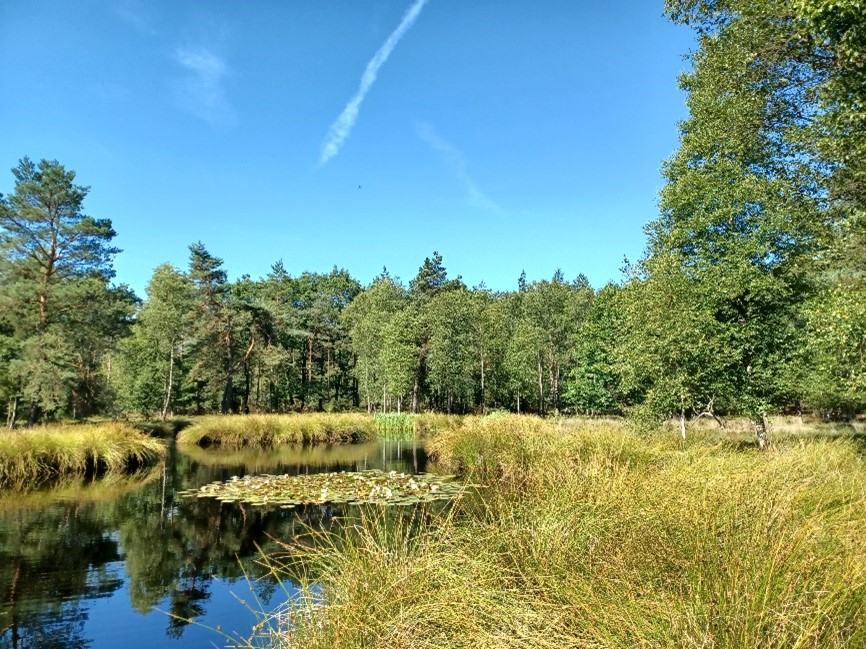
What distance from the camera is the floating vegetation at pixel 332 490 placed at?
11.2 metres

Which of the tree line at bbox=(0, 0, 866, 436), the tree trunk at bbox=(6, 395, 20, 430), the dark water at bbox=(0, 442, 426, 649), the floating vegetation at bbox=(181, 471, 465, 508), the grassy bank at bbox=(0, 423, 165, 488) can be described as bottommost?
the dark water at bbox=(0, 442, 426, 649)

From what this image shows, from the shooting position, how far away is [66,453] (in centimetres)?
1577

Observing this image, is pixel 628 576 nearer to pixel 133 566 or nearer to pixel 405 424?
pixel 133 566

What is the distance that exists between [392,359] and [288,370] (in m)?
13.2

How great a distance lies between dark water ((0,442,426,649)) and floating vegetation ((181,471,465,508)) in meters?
0.35

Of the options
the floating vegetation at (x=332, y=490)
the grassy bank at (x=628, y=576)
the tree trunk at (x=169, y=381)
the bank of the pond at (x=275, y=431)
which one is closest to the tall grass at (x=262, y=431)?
the bank of the pond at (x=275, y=431)

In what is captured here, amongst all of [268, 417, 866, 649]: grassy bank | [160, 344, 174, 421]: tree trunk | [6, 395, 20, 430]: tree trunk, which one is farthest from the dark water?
[160, 344, 174, 421]: tree trunk

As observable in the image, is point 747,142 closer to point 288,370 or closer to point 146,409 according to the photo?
point 146,409

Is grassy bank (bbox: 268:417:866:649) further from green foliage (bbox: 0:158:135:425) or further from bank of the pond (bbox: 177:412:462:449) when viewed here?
green foliage (bbox: 0:158:135:425)

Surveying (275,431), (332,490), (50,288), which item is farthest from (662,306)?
(50,288)

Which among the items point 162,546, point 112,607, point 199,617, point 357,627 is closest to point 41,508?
point 162,546

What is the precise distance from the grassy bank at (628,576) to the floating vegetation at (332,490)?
5.97 m

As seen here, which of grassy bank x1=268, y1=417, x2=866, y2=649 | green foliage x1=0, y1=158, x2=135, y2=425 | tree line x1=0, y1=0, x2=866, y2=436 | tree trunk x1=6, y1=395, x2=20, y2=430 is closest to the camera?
grassy bank x1=268, y1=417, x2=866, y2=649

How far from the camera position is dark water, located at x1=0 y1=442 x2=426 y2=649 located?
5988 millimetres
